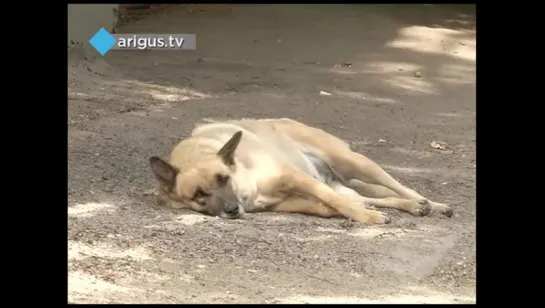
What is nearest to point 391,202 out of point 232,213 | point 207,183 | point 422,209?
point 422,209

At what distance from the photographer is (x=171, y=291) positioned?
384 cm

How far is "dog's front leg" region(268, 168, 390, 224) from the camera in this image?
5.32m

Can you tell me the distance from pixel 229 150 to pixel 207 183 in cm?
29

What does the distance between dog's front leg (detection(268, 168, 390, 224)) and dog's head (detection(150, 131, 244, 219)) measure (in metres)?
0.36

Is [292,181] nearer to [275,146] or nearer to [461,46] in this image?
[275,146]

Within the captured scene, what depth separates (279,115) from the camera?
862 centimetres

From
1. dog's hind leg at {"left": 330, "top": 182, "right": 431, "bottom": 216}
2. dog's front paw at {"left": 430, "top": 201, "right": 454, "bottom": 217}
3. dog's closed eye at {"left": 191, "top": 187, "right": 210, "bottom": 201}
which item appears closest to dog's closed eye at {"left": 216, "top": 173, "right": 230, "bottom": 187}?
dog's closed eye at {"left": 191, "top": 187, "right": 210, "bottom": 201}

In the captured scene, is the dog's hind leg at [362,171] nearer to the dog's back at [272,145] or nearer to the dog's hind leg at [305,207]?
the dog's back at [272,145]

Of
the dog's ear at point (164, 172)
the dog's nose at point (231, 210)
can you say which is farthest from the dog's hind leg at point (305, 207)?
the dog's ear at point (164, 172)

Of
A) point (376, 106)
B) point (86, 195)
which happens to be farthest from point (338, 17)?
point (86, 195)

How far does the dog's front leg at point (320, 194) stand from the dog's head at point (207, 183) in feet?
1.20

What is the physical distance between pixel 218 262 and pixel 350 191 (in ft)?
6.62

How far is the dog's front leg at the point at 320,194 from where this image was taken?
5324 mm

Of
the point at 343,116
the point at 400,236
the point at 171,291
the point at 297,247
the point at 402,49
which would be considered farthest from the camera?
the point at 402,49
